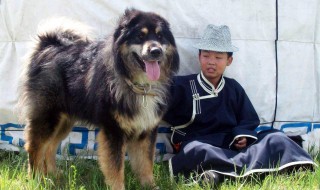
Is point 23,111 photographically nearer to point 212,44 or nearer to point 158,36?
point 158,36

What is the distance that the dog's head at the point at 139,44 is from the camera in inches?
110

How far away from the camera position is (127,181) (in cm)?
317

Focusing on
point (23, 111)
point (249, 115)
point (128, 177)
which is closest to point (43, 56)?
point (23, 111)

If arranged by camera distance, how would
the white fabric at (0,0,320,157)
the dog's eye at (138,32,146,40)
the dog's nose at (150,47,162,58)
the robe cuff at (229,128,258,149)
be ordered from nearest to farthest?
the dog's nose at (150,47,162,58)
the dog's eye at (138,32,146,40)
the robe cuff at (229,128,258,149)
the white fabric at (0,0,320,157)

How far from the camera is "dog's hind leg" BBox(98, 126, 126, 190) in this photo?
2861 millimetres

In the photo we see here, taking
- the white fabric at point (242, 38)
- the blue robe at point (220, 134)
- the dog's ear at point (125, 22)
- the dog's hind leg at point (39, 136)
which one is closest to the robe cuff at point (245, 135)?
the blue robe at point (220, 134)

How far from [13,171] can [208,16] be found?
198 centimetres

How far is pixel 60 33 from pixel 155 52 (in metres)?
0.93

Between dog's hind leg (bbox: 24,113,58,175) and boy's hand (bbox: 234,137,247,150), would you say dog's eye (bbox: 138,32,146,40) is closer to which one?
dog's hind leg (bbox: 24,113,58,175)

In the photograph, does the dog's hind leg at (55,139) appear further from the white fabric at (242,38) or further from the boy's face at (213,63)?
the boy's face at (213,63)

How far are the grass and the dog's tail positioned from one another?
0.91 m

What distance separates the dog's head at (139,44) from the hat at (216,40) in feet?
1.98

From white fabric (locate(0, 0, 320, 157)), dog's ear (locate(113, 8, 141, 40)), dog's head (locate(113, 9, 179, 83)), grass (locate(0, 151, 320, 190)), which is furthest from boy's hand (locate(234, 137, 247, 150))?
dog's ear (locate(113, 8, 141, 40))

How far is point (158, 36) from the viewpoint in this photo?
2867 mm
